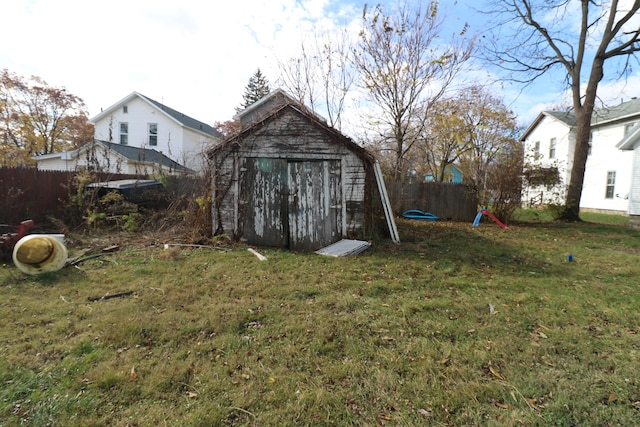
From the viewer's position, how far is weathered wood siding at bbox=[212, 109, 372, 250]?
23.9 feet

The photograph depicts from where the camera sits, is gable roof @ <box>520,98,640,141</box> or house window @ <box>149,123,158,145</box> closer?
gable roof @ <box>520,98,640,141</box>

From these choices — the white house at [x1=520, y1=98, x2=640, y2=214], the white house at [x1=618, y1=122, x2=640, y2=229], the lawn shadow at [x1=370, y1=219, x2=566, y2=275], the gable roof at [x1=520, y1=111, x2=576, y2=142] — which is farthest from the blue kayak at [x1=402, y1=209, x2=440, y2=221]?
the gable roof at [x1=520, y1=111, x2=576, y2=142]

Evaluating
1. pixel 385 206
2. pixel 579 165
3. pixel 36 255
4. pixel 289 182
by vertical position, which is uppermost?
pixel 579 165

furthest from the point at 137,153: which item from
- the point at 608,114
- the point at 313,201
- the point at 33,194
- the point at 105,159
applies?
the point at 608,114

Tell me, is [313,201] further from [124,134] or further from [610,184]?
[124,134]

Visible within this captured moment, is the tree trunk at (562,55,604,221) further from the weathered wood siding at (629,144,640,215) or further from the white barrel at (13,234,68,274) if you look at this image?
the white barrel at (13,234,68,274)

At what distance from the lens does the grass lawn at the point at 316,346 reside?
2.20m

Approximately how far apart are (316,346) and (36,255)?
16.0ft

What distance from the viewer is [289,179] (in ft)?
23.9

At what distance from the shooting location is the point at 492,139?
23.5 m

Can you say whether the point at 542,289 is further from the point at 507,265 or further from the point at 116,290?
the point at 116,290

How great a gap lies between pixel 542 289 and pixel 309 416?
4.34 meters

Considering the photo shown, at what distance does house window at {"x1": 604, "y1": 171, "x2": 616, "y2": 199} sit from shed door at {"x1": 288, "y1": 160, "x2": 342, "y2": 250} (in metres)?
20.5

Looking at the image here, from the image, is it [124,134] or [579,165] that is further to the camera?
[124,134]
